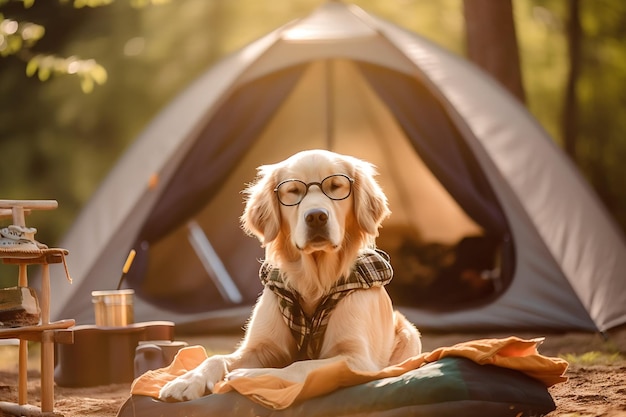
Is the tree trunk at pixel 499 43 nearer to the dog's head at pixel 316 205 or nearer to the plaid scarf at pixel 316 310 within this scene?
the dog's head at pixel 316 205

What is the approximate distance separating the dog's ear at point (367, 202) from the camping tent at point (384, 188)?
7.87 feet

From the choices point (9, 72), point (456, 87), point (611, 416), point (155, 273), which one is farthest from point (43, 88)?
point (611, 416)

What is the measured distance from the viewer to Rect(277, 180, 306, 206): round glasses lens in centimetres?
354

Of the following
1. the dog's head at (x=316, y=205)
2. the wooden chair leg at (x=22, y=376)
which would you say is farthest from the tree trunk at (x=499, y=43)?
the wooden chair leg at (x=22, y=376)

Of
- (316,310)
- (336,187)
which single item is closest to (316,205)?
(336,187)

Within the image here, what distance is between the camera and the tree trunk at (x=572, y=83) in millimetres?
13688

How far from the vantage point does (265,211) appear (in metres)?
3.67

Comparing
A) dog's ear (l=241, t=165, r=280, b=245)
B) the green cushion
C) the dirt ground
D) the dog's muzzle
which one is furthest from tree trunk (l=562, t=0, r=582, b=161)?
the green cushion

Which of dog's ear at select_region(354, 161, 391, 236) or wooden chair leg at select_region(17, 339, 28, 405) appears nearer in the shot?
dog's ear at select_region(354, 161, 391, 236)

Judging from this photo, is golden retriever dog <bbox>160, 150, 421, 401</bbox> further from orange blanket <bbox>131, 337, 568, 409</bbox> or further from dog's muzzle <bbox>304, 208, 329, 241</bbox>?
orange blanket <bbox>131, 337, 568, 409</bbox>

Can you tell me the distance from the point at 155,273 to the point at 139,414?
12.9 ft

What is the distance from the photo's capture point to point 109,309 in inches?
189

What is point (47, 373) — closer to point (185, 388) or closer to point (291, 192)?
point (185, 388)

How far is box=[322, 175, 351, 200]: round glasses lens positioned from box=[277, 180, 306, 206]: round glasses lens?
0.27 feet
